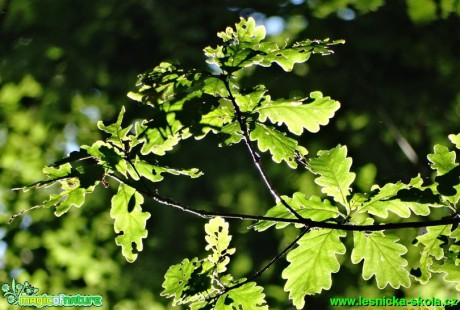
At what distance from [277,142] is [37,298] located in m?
2.44

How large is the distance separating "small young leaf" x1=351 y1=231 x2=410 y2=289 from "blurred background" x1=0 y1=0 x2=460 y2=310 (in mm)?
1468

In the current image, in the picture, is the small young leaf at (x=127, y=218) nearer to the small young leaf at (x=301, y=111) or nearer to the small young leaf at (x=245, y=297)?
the small young leaf at (x=245, y=297)

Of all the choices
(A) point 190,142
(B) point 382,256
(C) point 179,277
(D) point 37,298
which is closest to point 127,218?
(C) point 179,277

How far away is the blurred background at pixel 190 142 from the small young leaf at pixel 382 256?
147cm

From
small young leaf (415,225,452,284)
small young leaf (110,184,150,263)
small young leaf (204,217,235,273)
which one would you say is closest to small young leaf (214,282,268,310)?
small young leaf (204,217,235,273)

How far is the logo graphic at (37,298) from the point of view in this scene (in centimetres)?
287

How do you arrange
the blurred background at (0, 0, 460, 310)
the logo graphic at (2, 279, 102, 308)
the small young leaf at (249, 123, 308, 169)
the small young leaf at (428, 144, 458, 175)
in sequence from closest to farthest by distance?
the small young leaf at (428, 144, 458, 175) → the small young leaf at (249, 123, 308, 169) → the logo graphic at (2, 279, 102, 308) → the blurred background at (0, 0, 460, 310)

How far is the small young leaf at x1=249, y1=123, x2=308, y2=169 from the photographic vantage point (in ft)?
3.85

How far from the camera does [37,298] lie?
2930 mm

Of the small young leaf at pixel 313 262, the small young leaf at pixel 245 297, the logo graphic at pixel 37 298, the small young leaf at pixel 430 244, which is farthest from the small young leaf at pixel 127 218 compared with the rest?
the logo graphic at pixel 37 298

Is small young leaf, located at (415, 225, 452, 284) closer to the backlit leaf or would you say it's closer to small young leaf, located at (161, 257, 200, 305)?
the backlit leaf

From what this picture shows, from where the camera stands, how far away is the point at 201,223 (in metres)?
3.39

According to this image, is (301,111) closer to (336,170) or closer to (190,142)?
(336,170)

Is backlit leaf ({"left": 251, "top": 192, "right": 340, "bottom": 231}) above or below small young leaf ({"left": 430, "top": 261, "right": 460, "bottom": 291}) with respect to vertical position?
above
